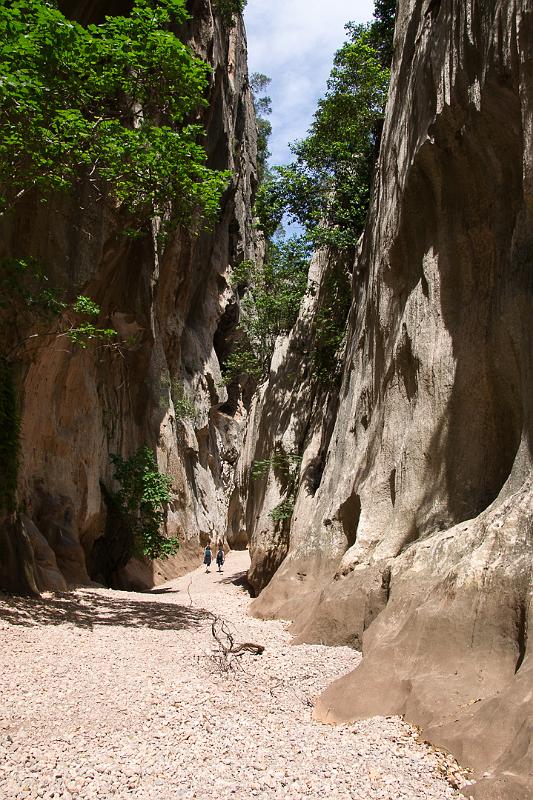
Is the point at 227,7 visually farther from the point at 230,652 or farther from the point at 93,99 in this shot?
the point at 230,652

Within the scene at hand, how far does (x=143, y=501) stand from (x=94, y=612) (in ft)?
28.7

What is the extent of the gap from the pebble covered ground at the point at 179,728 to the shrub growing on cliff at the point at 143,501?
9959 mm

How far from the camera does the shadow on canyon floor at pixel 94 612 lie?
977 centimetres

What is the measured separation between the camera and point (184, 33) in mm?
22516

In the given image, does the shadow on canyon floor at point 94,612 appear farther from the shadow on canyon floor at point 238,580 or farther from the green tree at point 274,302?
the green tree at point 274,302

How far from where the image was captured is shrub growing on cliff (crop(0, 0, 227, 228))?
32.8 ft

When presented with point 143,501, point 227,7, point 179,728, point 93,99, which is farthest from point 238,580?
point 227,7

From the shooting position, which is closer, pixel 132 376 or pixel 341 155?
pixel 341 155

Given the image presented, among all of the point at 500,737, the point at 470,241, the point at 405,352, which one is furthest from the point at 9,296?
the point at 500,737

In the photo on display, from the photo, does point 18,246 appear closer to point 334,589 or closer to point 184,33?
point 334,589

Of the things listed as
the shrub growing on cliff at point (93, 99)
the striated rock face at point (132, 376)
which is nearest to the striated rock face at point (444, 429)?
the shrub growing on cliff at point (93, 99)

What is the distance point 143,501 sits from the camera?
65.8ft

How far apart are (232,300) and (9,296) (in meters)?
25.0

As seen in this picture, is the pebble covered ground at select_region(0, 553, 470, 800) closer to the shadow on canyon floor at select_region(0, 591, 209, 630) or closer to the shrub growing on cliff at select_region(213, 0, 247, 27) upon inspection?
the shadow on canyon floor at select_region(0, 591, 209, 630)
